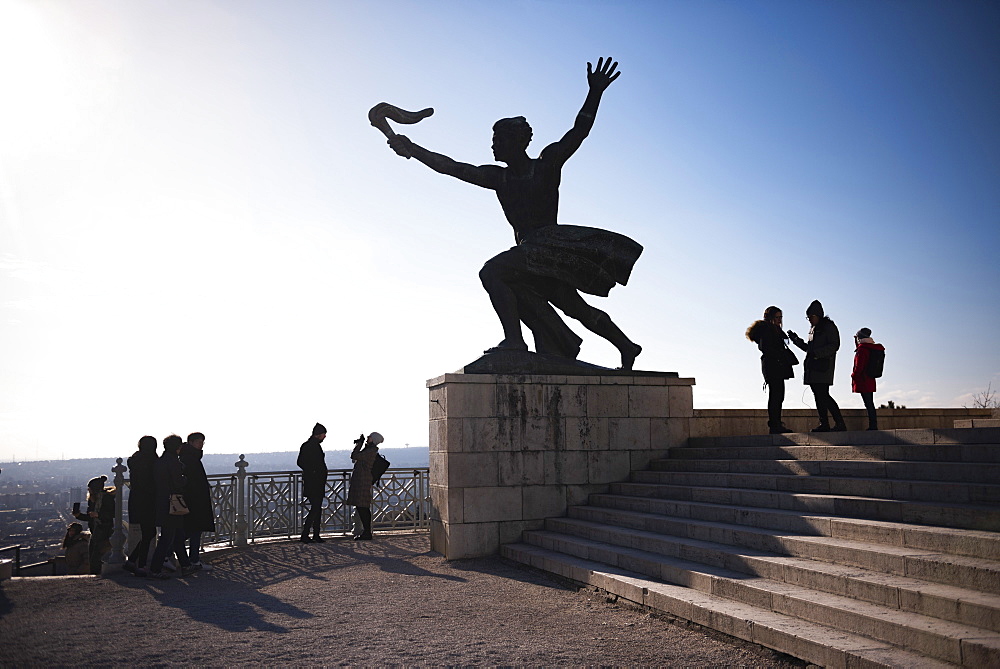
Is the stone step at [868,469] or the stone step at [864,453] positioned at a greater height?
the stone step at [864,453]

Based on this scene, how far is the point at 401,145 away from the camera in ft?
38.8

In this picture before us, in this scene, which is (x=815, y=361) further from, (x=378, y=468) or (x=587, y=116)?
(x=378, y=468)

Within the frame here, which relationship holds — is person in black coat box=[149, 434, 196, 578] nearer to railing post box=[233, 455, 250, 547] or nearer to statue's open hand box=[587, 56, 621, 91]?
railing post box=[233, 455, 250, 547]

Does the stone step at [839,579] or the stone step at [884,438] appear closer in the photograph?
the stone step at [839,579]

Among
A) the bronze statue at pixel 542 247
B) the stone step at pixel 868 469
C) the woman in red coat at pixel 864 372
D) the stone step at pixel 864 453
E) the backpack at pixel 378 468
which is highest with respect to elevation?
the bronze statue at pixel 542 247

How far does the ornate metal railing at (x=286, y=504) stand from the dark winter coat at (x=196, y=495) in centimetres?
91

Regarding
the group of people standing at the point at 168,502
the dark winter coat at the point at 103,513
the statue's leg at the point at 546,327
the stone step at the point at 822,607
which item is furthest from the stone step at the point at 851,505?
the dark winter coat at the point at 103,513

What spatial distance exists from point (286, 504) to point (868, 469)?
31.4 feet

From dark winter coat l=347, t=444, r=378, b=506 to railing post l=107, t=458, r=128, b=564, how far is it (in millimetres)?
3719

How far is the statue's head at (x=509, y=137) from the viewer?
1164cm

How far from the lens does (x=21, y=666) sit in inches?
223

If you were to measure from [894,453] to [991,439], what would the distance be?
846 mm

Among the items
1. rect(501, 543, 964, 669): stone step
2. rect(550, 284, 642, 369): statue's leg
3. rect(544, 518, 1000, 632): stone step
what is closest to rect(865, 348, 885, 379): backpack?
rect(550, 284, 642, 369): statue's leg

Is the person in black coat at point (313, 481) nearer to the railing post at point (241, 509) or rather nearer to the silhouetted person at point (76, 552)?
the railing post at point (241, 509)
